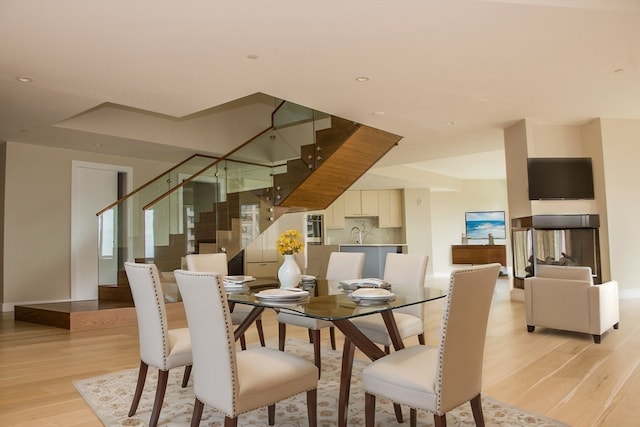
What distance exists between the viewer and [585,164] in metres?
6.76

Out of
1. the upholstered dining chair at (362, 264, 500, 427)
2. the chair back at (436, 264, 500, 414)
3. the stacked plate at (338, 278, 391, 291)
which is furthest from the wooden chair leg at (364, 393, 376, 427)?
the stacked plate at (338, 278, 391, 291)

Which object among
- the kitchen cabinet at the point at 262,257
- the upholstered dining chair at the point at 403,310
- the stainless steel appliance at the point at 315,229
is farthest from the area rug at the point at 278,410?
the stainless steel appliance at the point at 315,229

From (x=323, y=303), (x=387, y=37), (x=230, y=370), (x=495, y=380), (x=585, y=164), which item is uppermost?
(x=387, y=37)

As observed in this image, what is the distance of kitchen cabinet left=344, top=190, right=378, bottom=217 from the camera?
41.1 ft

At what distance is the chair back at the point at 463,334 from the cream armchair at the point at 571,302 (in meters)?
2.76

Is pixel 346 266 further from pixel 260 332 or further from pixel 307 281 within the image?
pixel 260 332

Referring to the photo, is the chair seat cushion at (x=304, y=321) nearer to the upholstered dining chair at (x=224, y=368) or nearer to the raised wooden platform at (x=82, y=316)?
the upholstered dining chair at (x=224, y=368)

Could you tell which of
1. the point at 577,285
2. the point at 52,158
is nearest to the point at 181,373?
the point at 577,285

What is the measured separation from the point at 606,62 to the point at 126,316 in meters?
5.96

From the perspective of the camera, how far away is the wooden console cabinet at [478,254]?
1192cm

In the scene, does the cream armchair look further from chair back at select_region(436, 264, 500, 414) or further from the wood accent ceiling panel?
the wood accent ceiling panel

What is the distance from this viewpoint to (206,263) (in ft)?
12.8

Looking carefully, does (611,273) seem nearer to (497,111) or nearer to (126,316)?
(497,111)

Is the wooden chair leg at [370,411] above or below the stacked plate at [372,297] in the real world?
below
